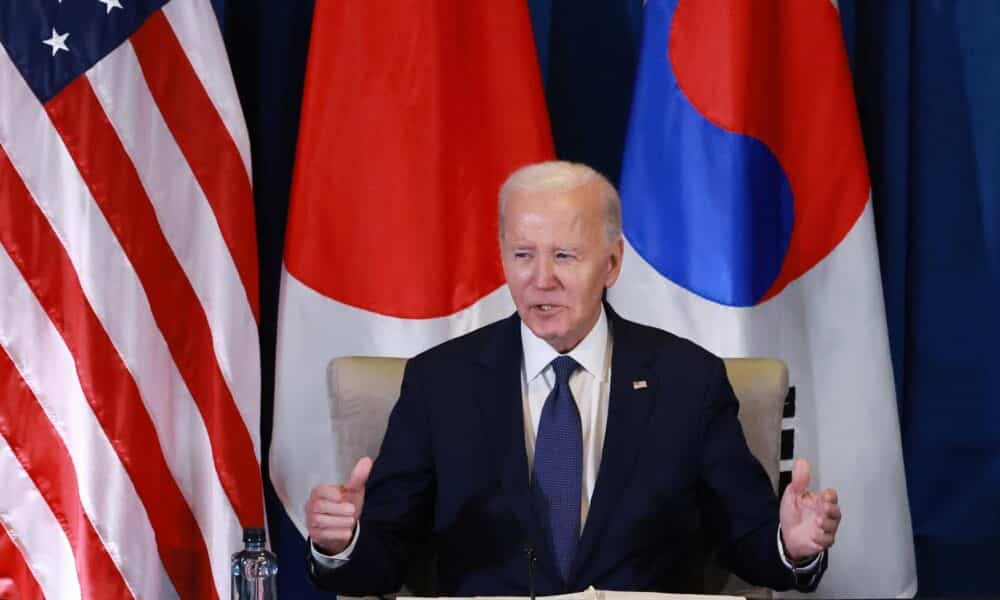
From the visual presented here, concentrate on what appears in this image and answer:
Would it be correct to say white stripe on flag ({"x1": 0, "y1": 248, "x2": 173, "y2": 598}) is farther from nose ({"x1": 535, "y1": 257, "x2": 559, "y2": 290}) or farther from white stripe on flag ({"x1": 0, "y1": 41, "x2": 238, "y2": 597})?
nose ({"x1": 535, "y1": 257, "x2": 559, "y2": 290})

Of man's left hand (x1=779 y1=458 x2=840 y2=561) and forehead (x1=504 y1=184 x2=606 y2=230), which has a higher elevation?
forehead (x1=504 y1=184 x2=606 y2=230)

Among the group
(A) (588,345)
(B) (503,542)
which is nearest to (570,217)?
(A) (588,345)

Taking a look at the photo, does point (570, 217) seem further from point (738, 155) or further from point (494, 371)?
point (738, 155)

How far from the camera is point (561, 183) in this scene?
2.44 meters

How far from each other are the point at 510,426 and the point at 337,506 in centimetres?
45

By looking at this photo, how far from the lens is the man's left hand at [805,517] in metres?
2.09

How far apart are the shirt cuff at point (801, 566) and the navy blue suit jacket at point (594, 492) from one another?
0.04 meters

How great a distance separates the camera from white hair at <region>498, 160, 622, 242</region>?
2.45 metres

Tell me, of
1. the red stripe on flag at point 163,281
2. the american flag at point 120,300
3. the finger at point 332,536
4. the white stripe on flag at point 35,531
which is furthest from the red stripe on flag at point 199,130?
the finger at point 332,536

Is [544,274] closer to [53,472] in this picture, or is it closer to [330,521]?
[330,521]

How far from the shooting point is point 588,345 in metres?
2.51

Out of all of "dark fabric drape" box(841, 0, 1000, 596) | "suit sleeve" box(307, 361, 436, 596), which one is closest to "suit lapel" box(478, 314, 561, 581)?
"suit sleeve" box(307, 361, 436, 596)

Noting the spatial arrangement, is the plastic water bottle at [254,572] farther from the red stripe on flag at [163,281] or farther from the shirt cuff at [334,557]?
the red stripe on flag at [163,281]

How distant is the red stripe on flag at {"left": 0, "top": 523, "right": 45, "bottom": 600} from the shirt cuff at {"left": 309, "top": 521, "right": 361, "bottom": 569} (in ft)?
3.69
